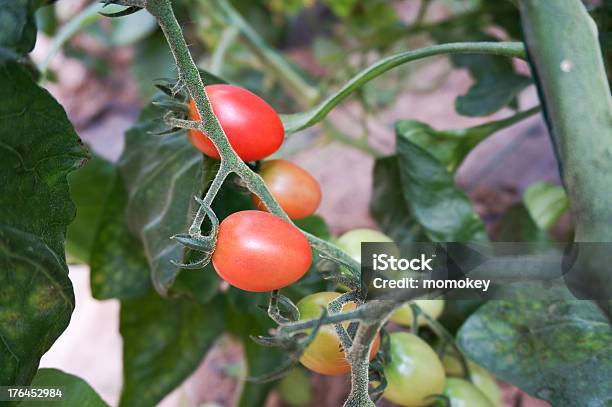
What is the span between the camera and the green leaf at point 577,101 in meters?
0.38

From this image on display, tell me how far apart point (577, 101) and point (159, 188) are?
1.12ft

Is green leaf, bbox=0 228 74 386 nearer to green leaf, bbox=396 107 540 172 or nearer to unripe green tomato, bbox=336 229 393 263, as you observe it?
unripe green tomato, bbox=336 229 393 263

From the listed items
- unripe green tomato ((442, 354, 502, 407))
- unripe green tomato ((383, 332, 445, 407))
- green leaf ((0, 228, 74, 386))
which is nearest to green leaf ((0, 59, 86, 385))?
green leaf ((0, 228, 74, 386))

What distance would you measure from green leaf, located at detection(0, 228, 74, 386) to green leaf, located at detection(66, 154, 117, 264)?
1.09 feet

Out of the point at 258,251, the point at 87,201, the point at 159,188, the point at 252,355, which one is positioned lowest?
the point at 252,355

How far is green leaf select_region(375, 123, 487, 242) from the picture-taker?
0.60 metres

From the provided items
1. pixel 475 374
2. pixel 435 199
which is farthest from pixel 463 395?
pixel 435 199

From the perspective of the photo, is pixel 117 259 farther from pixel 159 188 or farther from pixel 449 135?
pixel 449 135

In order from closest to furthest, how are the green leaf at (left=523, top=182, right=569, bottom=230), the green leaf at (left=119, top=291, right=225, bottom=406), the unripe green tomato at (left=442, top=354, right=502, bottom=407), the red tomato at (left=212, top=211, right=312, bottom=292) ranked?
the red tomato at (left=212, top=211, right=312, bottom=292) < the unripe green tomato at (left=442, top=354, right=502, bottom=407) < the green leaf at (left=119, top=291, right=225, bottom=406) < the green leaf at (left=523, top=182, right=569, bottom=230)

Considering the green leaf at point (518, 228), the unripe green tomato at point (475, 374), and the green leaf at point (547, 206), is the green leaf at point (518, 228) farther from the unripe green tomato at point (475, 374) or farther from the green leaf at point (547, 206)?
the unripe green tomato at point (475, 374)

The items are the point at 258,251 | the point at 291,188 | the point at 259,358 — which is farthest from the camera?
the point at 259,358

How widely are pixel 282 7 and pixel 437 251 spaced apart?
1256 mm

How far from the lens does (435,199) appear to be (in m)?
0.61

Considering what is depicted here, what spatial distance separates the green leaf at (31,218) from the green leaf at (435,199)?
31 centimetres
